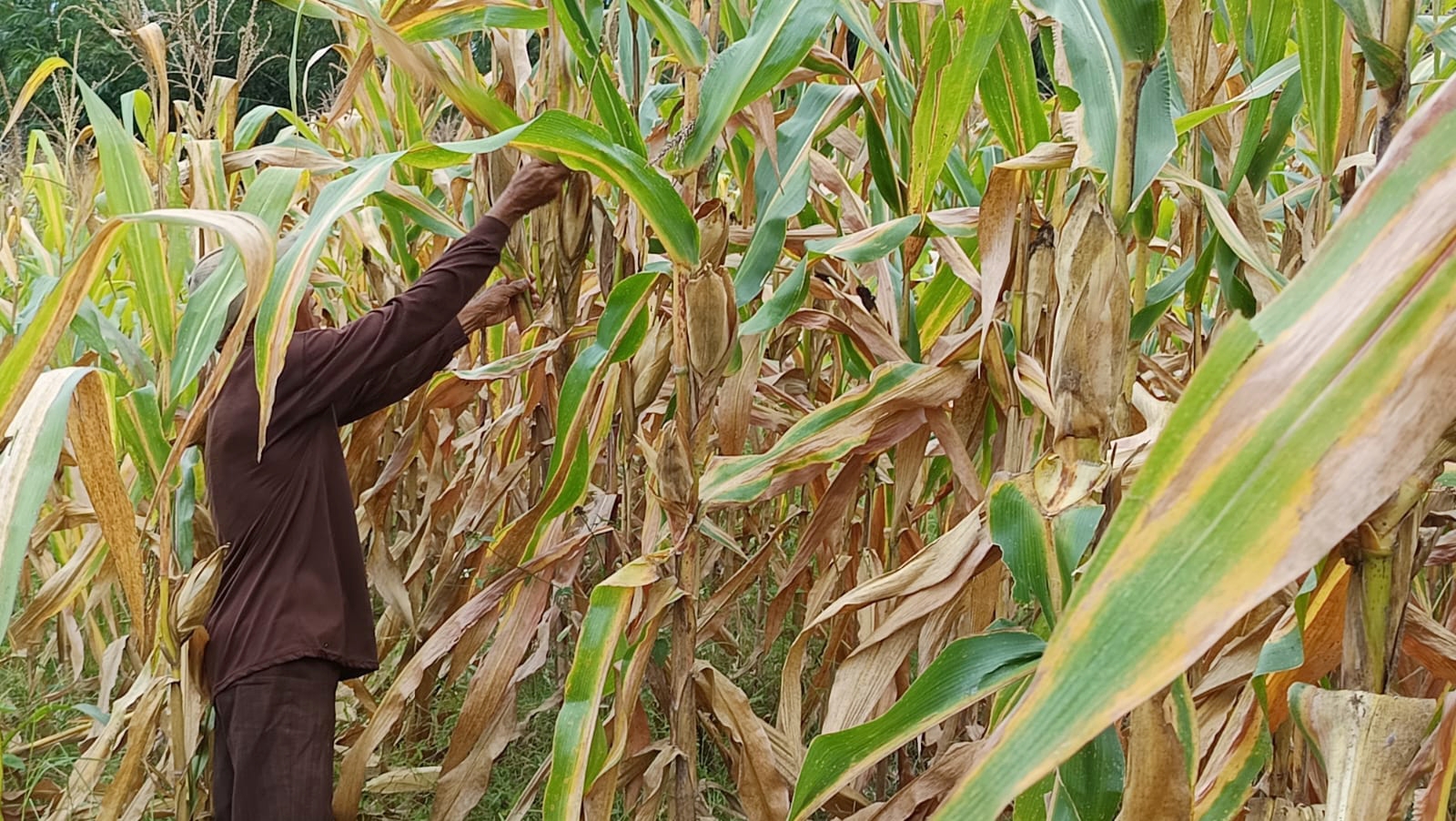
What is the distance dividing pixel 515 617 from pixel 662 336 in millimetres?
446

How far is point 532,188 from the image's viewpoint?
124 centimetres

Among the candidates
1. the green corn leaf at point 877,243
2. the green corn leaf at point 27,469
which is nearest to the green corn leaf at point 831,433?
the green corn leaf at point 877,243

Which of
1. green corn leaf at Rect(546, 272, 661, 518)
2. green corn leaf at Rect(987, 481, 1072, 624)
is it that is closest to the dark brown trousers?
green corn leaf at Rect(546, 272, 661, 518)

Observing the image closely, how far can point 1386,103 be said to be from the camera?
1.70 ft

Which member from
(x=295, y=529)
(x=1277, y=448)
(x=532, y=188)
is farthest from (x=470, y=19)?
(x=1277, y=448)

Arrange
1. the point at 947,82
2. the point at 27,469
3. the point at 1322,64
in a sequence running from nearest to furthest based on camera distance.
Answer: the point at 27,469, the point at 1322,64, the point at 947,82

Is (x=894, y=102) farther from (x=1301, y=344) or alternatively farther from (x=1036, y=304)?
(x=1301, y=344)

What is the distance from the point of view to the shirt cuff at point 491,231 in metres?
1.28

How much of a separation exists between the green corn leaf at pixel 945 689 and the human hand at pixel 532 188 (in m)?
0.73

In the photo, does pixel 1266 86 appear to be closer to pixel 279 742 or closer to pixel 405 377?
pixel 405 377

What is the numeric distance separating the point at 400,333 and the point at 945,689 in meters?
0.89

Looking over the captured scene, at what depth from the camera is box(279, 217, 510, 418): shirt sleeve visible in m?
1.33

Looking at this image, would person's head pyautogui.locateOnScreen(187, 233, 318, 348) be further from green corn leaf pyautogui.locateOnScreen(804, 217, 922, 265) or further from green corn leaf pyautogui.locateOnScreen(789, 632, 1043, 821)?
green corn leaf pyautogui.locateOnScreen(789, 632, 1043, 821)

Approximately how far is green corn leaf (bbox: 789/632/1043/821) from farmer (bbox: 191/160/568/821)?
2.61 feet
